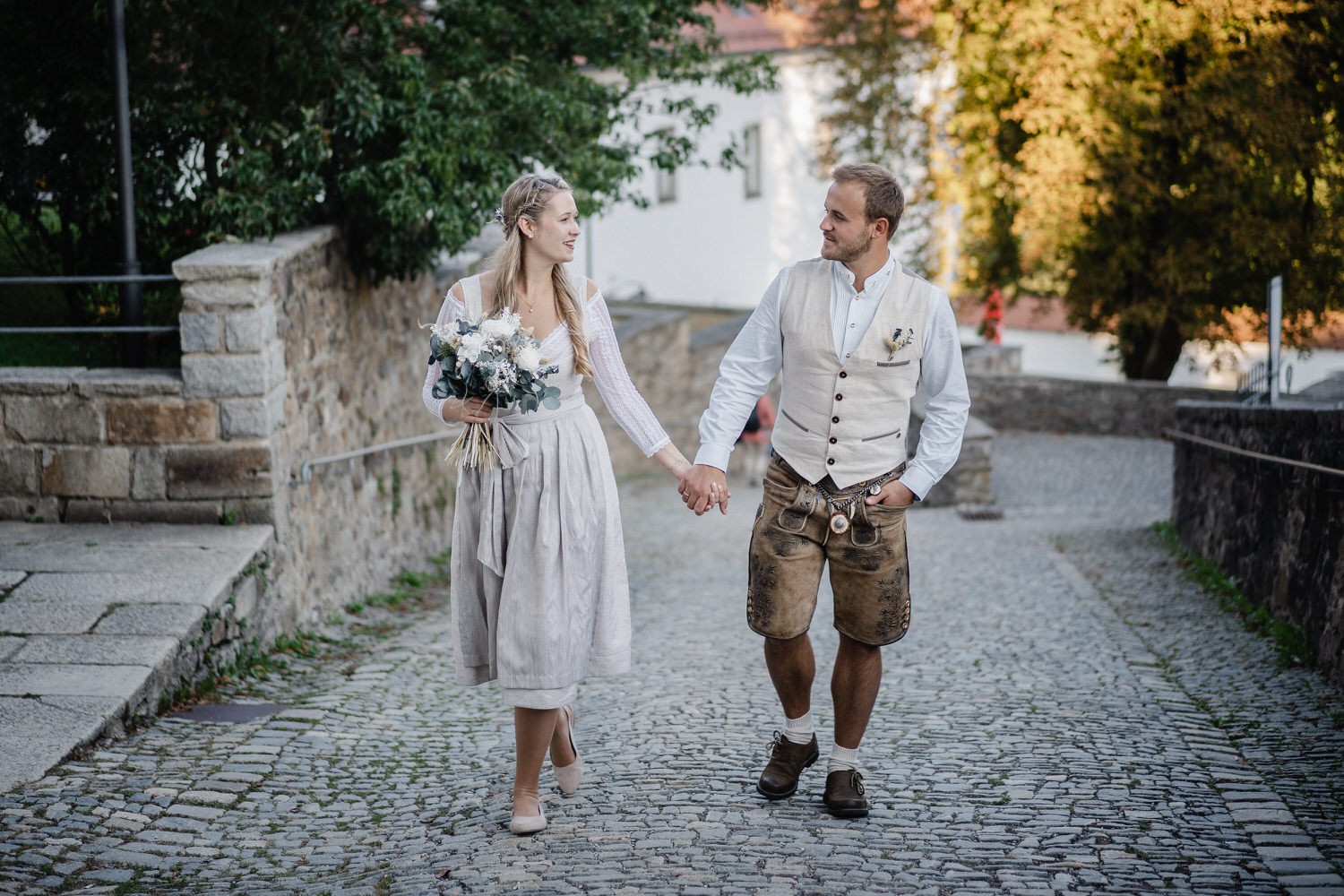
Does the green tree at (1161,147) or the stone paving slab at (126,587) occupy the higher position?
the green tree at (1161,147)

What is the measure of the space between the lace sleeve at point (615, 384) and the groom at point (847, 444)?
7.4 inches

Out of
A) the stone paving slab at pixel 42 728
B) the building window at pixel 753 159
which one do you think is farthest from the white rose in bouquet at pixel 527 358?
the building window at pixel 753 159

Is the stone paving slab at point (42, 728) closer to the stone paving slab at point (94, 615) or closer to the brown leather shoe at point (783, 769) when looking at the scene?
the stone paving slab at point (94, 615)

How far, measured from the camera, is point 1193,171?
61.5 ft

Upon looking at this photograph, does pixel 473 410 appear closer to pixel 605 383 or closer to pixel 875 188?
pixel 605 383

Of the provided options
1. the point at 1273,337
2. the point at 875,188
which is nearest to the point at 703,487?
the point at 875,188

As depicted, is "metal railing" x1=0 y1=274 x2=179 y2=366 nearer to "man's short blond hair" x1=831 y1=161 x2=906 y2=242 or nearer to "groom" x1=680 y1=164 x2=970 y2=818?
"groom" x1=680 y1=164 x2=970 y2=818

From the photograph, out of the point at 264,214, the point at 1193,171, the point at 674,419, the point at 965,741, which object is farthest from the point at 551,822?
the point at 1193,171

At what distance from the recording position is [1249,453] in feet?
25.6

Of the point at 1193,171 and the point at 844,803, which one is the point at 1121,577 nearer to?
the point at 844,803

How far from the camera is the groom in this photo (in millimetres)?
4141

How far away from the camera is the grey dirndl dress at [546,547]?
13.4 feet

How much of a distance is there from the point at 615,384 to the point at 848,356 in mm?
751

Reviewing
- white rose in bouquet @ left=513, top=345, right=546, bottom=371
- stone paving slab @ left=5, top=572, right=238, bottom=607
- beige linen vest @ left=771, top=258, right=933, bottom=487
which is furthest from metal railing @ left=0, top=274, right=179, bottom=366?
beige linen vest @ left=771, top=258, right=933, bottom=487
